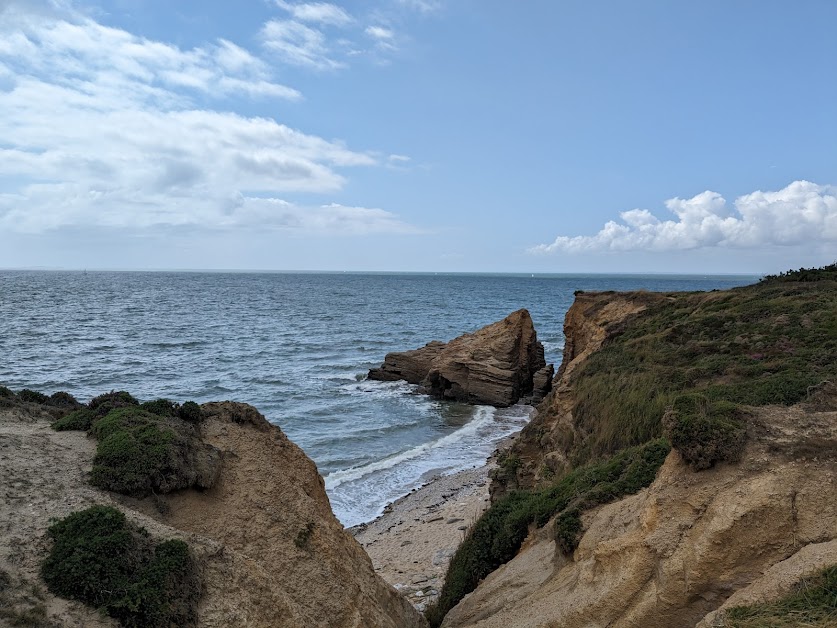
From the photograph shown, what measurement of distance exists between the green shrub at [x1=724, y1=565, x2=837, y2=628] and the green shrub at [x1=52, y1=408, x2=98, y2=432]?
781cm

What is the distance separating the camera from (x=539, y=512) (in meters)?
10.2

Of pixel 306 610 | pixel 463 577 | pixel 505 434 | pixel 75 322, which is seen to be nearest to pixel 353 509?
pixel 463 577

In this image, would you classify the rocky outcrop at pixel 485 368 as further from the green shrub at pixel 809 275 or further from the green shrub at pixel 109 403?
the green shrub at pixel 109 403

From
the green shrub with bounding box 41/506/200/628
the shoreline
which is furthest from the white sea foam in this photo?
the green shrub with bounding box 41/506/200/628

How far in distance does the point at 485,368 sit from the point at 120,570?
30.4 metres

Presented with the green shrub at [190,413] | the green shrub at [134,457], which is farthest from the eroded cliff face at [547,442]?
the green shrub at [134,457]

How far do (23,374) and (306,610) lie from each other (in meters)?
35.1

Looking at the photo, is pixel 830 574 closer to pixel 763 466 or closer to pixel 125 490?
pixel 763 466

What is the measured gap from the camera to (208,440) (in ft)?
27.2

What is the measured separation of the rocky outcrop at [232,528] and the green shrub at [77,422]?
5.3 inches

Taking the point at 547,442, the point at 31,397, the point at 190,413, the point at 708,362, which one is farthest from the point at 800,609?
the point at 31,397

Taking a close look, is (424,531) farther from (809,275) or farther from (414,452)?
(809,275)

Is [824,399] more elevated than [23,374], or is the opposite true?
[824,399]

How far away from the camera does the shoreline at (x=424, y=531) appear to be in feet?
43.6
